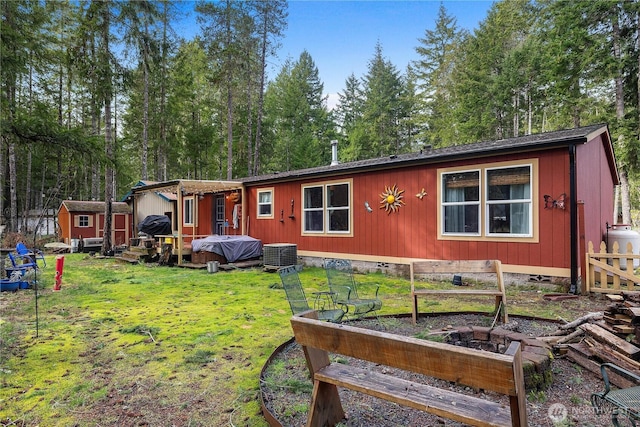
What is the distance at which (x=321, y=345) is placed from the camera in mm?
2062

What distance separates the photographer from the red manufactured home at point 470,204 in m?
6.54

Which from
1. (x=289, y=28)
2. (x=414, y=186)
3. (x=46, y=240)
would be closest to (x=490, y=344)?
(x=414, y=186)

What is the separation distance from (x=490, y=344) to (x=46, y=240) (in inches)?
1025

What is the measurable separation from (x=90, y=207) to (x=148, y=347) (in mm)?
19337

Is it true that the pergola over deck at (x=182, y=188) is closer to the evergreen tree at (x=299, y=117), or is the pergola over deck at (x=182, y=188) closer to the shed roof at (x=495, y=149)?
the shed roof at (x=495, y=149)

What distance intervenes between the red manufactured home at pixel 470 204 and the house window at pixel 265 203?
0.71 metres

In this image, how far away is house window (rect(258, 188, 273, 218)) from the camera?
39.6 feet

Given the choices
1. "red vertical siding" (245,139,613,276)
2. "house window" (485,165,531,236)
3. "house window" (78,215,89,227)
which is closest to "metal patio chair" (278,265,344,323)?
"red vertical siding" (245,139,613,276)

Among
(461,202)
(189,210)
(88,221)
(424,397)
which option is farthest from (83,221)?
(424,397)

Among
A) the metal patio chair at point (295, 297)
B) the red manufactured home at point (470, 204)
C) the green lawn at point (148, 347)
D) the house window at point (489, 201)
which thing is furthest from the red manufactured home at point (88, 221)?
the metal patio chair at point (295, 297)

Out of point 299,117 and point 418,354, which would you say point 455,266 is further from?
point 299,117

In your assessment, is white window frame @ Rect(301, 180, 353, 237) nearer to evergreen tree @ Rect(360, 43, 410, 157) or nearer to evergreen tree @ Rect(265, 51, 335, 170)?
evergreen tree @ Rect(265, 51, 335, 170)

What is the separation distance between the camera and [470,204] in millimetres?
7691

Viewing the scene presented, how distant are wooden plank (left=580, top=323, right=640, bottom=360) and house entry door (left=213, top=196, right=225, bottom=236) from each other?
12622mm
